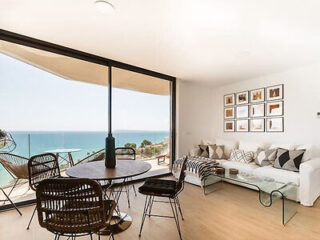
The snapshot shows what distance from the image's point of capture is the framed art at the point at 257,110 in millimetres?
4078

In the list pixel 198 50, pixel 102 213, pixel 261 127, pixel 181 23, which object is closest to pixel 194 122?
pixel 261 127

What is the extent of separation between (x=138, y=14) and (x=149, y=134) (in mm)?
2595

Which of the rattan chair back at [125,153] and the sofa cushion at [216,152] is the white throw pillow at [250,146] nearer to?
the sofa cushion at [216,152]

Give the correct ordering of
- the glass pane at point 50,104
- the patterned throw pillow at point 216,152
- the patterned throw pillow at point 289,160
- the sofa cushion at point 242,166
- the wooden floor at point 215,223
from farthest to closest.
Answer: the patterned throw pillow at point 216,152
the sofa cushion at point 242,166
the patterned throw pillow at point 289,160
the glass pane at point 50,104
the wooden floor at point 215,223

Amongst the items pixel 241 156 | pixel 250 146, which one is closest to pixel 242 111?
pixel 250 146

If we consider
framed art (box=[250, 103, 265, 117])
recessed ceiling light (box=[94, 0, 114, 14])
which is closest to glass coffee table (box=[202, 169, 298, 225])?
framed art (box=[250, 103, 265, 117])

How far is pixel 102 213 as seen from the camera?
1230 mm

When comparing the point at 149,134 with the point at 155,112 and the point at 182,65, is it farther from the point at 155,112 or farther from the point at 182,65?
the point at 182,65

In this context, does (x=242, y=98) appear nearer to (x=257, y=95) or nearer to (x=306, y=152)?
(x=257, y=95)

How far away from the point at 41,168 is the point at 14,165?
65 cm

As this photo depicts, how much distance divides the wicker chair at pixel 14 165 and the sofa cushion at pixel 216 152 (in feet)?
11.3

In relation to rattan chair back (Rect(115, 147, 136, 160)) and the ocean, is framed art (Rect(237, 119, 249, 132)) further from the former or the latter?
rattan chair back (Rect(115, 147, 136, 160))

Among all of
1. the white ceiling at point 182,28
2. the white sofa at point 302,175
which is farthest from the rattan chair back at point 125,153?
the white ceiling at point 182,28

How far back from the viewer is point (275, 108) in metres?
3.87
